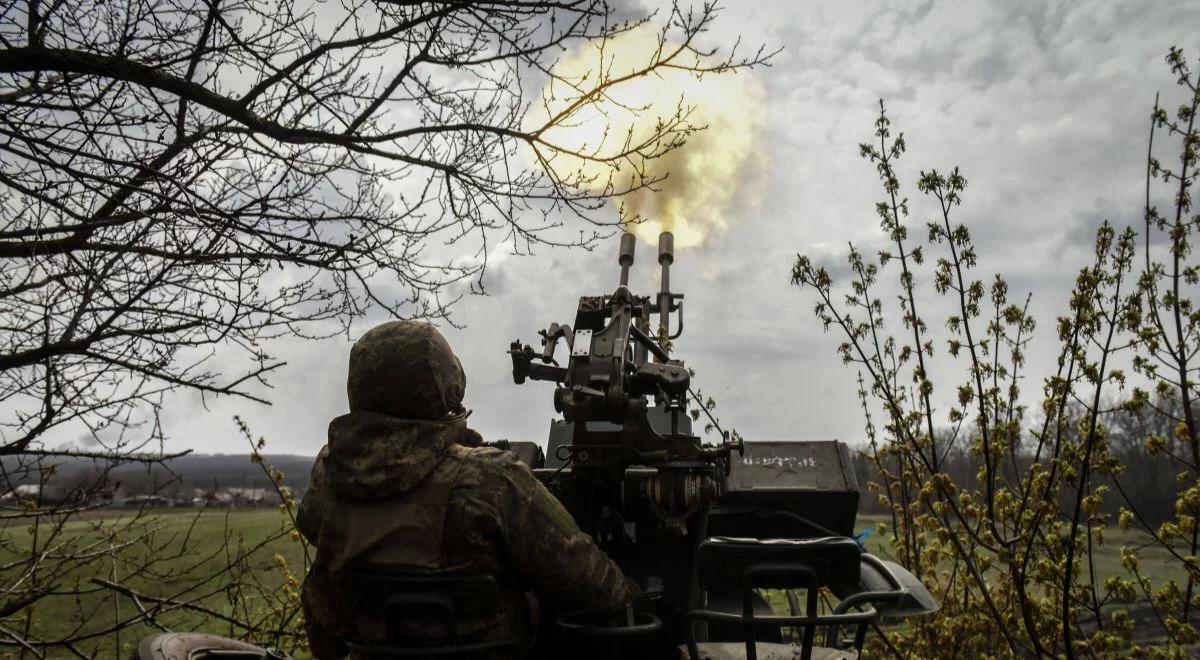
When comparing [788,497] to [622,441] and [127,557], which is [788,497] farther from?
[127,557]

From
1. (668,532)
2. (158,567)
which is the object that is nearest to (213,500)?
(158,567)

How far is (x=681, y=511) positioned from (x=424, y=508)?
57.9 inches


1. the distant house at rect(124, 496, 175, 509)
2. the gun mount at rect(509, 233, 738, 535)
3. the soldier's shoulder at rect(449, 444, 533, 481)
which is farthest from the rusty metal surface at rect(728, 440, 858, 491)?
the distant house at rect(124, 496, 175, 509)

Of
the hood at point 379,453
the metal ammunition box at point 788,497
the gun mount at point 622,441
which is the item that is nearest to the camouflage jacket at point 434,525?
the hood at point 379,453

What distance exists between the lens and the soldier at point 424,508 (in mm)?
3084

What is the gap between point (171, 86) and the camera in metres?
4.14

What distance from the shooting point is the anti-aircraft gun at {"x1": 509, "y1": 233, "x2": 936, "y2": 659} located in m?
2.75

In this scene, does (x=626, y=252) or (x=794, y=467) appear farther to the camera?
(x=626, y=252)

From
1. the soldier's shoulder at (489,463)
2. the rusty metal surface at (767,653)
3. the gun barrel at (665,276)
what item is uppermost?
the gun barrel at (665,276)

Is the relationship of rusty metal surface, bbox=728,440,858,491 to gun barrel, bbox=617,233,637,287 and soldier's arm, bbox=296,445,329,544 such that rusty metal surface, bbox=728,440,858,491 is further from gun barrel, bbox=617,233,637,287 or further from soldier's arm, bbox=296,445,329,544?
soldier's arm, bbox=296,445,329,544

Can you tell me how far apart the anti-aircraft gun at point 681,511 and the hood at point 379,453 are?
0.93 m

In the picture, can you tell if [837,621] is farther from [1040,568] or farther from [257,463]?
[257,463]

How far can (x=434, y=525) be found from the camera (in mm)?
3088

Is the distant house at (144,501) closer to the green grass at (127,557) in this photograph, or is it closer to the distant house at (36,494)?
the green grass at (127,557)
